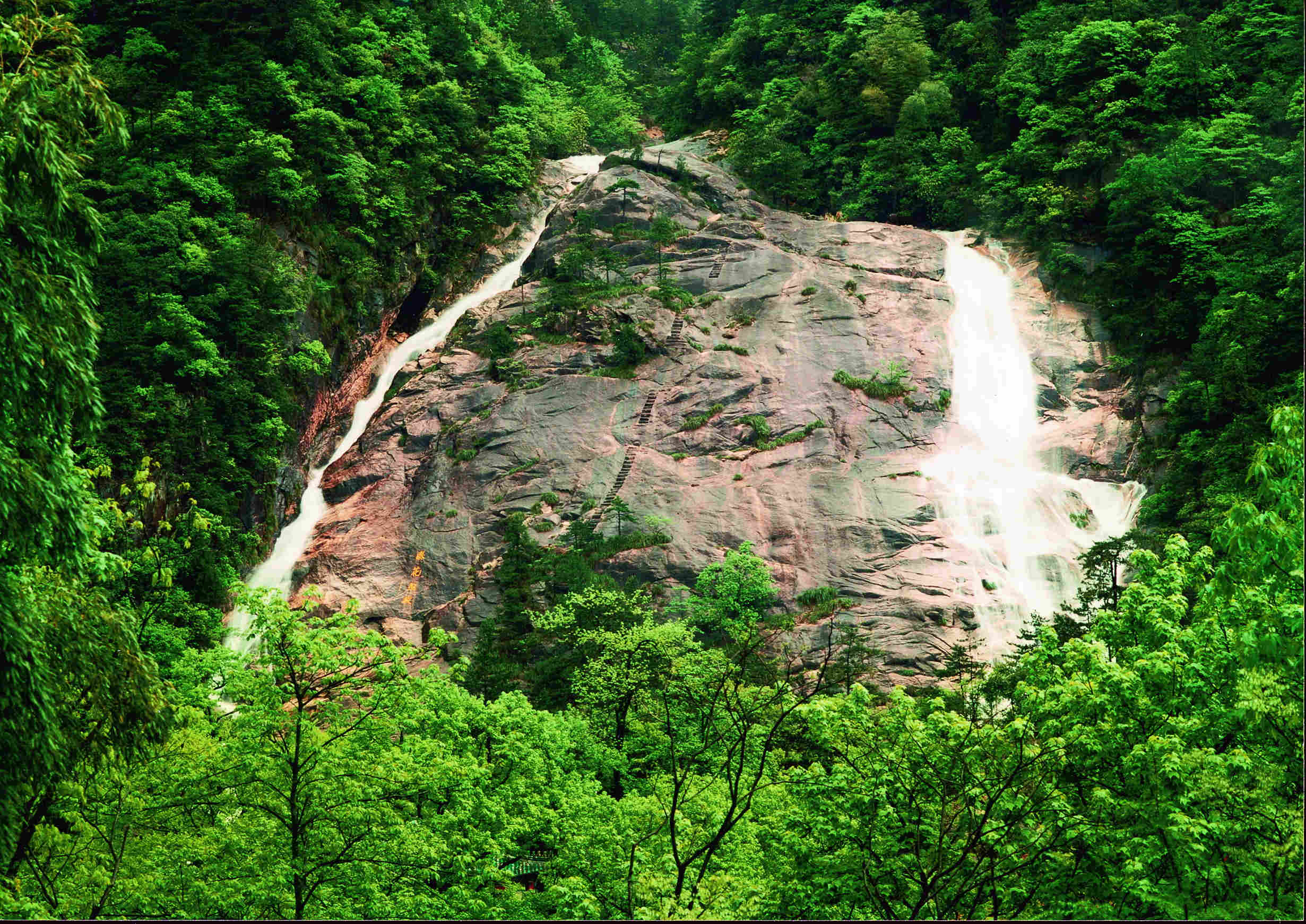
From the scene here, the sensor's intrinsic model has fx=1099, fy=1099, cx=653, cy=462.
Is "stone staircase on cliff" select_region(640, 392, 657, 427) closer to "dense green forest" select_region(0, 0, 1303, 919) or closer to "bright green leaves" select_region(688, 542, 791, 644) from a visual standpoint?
"dense green forest" select_region(0, 0, 1303, 919)

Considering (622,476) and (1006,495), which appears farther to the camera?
(622,476)

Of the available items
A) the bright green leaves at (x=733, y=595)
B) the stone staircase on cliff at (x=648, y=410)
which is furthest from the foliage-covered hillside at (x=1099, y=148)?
the stone staircase on cliff at (x=648, y=410)

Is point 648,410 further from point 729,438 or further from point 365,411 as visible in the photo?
point 365,411

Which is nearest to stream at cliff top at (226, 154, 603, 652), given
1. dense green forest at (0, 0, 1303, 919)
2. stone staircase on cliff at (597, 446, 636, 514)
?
dense green forest at (0, 0, 1303, 919)

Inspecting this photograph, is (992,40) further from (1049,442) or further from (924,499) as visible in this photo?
(924,499)

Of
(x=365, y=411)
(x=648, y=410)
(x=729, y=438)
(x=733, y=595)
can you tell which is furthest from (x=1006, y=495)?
(x=365, y=411)

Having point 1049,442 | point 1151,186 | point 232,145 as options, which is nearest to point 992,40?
point 1151,186
